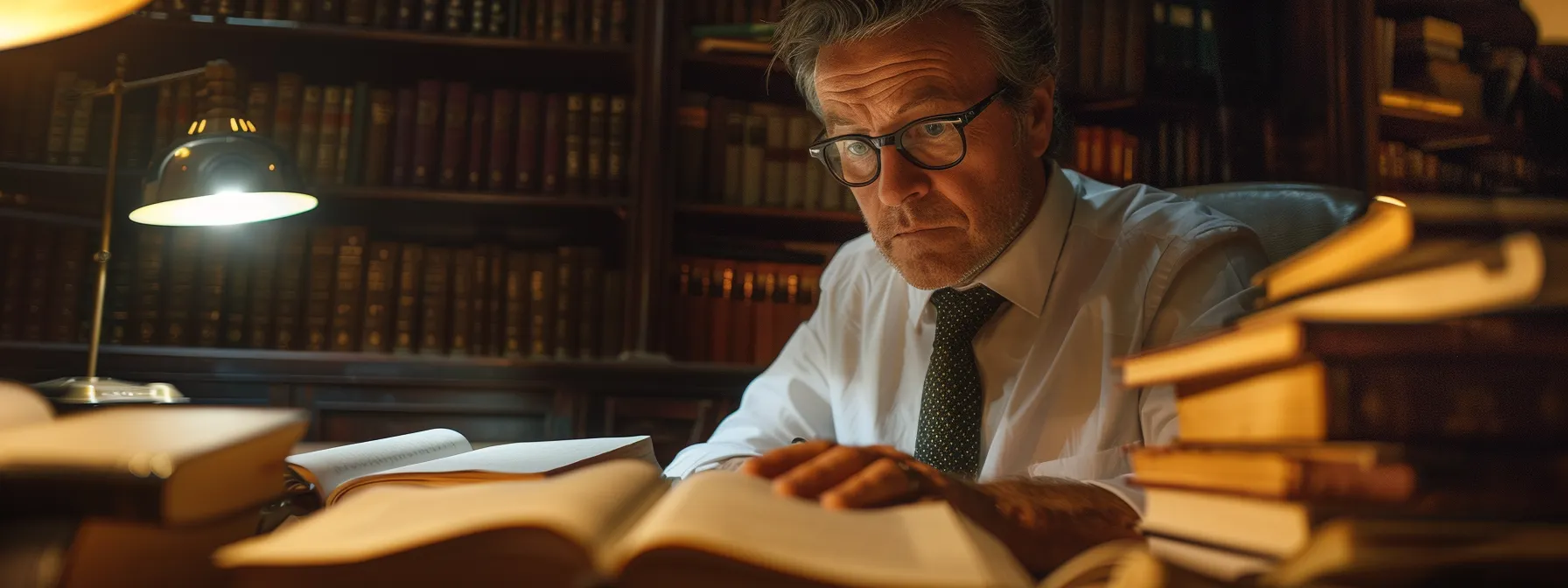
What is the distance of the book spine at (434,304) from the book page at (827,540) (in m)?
1.97

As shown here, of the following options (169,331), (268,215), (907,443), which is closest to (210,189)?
(268,215)

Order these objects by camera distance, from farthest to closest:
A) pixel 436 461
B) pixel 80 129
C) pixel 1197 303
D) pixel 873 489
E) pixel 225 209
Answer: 1. pixel 80 129
2. pixel 225 209
3. pixel 1197 303
4. pixel 436 461
5. pixel 873 489

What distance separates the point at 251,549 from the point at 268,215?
1523 millimetres

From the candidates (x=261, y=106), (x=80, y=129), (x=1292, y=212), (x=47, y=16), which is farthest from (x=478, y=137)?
(x=1292, y=212)

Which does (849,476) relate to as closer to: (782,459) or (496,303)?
(782,459)

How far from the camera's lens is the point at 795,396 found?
59.1 inches

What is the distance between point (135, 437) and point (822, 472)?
1.21ft

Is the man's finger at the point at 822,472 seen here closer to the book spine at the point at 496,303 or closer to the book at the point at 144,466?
the book at the point at 144,466

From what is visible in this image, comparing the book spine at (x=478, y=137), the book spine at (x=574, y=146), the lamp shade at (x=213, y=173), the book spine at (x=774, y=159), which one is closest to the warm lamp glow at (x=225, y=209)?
the lamp shade at (x=213, y=173)

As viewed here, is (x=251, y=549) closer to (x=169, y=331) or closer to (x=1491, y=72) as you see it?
(x=169, y=331)

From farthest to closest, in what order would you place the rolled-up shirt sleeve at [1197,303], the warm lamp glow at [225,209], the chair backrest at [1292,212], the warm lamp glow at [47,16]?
the warm lamp glow at [225,209], the chair backrest at [1292,212], the rolled-up shirt sleeve at [1197,303], the warm lamp glow at [47,16]

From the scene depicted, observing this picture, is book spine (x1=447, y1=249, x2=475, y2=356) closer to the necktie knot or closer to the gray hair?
the gray hair

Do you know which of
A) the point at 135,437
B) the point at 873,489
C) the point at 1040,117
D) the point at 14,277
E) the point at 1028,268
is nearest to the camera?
the point at 135,437

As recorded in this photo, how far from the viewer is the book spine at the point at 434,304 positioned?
2.28m
